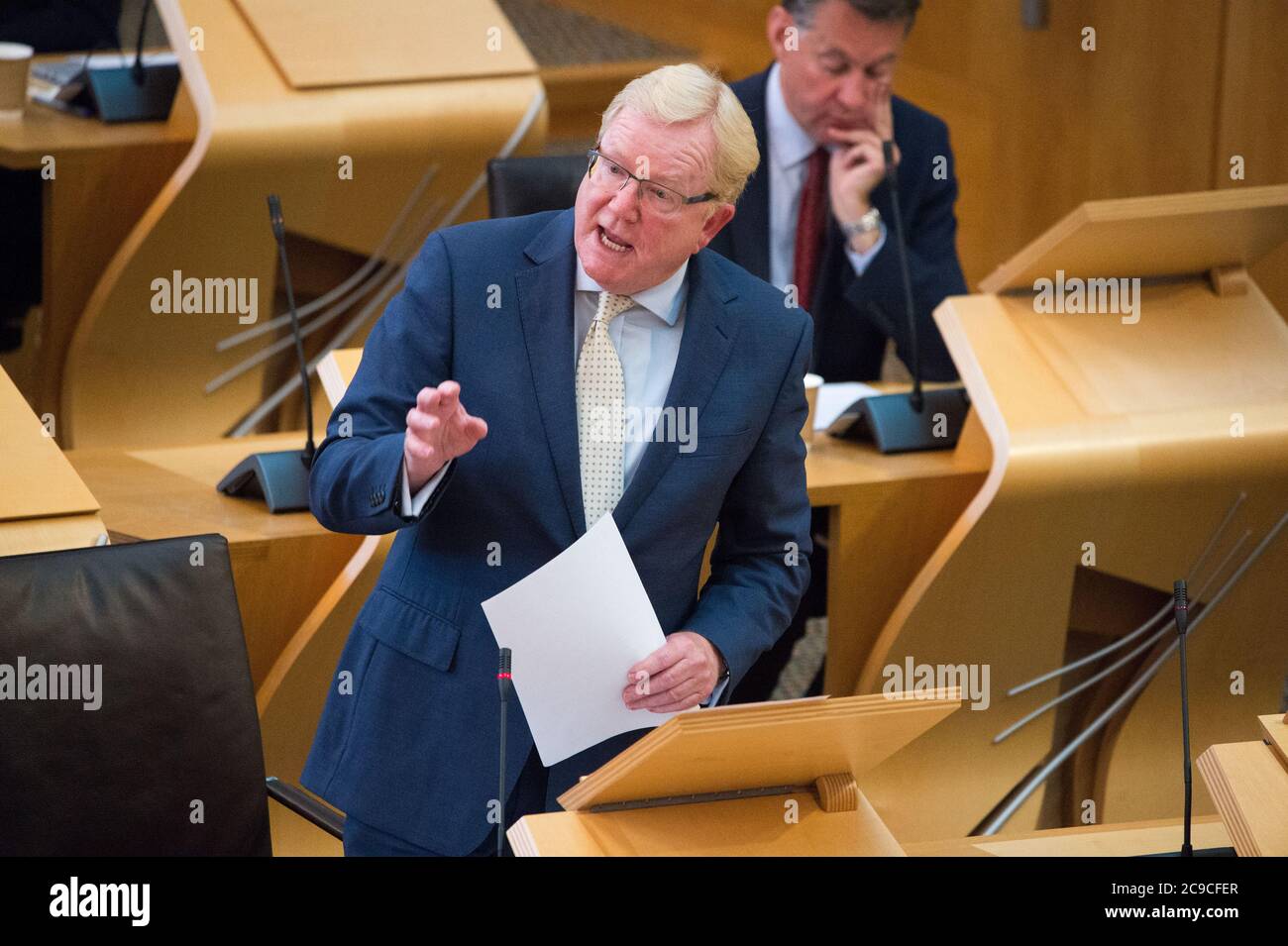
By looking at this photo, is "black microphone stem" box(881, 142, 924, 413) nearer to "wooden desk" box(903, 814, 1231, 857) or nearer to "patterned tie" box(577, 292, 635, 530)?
"wooden desk" box(903, 814, 1231, 857)

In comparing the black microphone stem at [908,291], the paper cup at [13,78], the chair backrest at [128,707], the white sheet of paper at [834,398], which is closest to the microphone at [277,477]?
the chair backrest at [128,707]

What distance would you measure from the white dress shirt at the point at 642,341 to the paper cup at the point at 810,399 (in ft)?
2.95

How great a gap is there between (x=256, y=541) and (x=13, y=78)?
1.79m

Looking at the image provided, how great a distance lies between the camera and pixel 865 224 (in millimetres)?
3541

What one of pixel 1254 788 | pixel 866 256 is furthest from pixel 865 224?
pixel 1254 788

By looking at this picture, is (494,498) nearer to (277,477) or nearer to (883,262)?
(277,477)

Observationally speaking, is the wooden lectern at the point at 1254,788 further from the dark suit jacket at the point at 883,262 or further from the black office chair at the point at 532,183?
the black office chair at the point at 532,183

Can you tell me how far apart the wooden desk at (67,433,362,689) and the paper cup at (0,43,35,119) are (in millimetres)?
1420

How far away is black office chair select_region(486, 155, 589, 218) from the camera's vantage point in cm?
346

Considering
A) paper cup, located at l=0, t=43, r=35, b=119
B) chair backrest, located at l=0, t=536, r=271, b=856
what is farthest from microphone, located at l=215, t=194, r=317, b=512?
paper cup, located at l=0, t=43, r=35, b=119

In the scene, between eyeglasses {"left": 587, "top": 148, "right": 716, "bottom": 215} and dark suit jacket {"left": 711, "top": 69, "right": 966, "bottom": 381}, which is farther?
dark suit jacket {"left": 711, "top": 69, "right": 966, "bottom": 381}

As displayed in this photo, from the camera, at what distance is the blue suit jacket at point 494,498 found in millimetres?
2076

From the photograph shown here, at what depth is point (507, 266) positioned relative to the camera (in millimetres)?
2109
